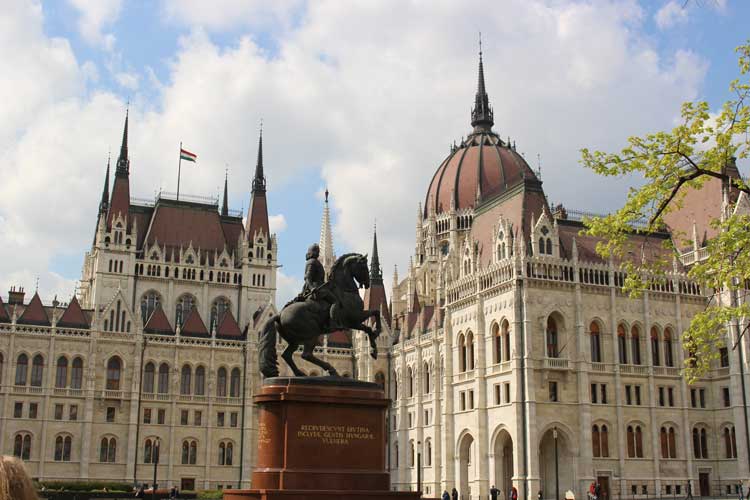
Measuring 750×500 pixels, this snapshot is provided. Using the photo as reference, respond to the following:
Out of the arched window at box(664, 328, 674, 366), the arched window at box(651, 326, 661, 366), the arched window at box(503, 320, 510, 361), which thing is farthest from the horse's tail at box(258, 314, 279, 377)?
the arched window at box(664, 328, 674, 366)

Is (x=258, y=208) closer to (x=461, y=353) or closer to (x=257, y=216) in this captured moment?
(x=257, y=216)

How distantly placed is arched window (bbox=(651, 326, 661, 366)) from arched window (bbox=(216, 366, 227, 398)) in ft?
127

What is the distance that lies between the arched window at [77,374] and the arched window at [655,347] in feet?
156

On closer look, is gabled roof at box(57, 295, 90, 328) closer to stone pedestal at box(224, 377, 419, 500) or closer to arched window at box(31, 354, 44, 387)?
arched window at box(31, 354, 44, 387)

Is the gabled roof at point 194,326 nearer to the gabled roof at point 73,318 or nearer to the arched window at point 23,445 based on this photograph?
the gabled roof at point 73,318

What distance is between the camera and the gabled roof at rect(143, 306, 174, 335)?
80.3 m

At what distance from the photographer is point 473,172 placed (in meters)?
95.6

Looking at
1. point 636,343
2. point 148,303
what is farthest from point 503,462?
point 148,303

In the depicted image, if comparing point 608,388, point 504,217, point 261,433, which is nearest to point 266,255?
point 504,217

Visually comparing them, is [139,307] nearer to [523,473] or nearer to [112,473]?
[112,473]

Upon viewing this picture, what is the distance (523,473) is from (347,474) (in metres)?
37.7

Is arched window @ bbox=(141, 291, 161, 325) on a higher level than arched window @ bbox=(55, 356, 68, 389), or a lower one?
higher

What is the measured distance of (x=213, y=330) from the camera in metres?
81.0

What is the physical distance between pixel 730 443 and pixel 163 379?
4753cm
